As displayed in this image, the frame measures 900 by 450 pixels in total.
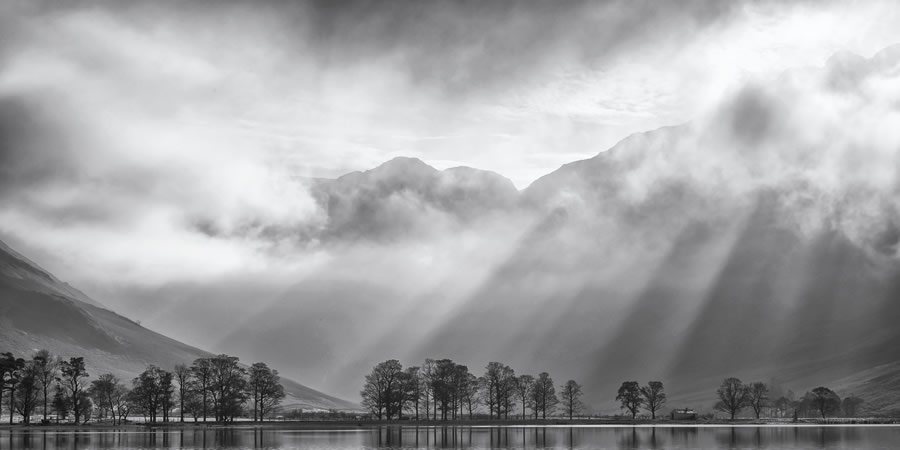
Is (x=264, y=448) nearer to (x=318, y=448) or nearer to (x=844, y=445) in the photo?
(x=318, y=448)

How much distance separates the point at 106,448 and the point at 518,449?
6536 cm

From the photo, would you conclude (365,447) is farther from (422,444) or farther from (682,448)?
(682,448)

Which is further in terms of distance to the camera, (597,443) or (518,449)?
(597,443)

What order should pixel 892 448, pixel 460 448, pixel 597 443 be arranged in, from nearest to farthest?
pixel 892 448 → pixel 460 448 → pixel 597 443

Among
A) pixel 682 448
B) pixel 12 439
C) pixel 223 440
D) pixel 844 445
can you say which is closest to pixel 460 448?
pixel 682 448

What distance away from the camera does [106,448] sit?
15025 centimetres

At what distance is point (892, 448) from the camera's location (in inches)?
5645

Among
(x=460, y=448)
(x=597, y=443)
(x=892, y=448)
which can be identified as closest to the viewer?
(x=892, y=448)

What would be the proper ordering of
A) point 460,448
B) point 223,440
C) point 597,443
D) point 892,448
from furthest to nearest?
point 223,440
point 597,443
point 460,448
point 892,448

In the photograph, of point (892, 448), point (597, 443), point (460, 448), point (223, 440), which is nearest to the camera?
point (892, 448)

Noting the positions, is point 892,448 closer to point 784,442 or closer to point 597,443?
point 784,442

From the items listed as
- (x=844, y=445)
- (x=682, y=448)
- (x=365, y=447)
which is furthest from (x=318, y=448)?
(x=844, y=445)

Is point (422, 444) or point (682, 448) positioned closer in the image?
point (682, 448)

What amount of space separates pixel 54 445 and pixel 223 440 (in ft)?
99.8
